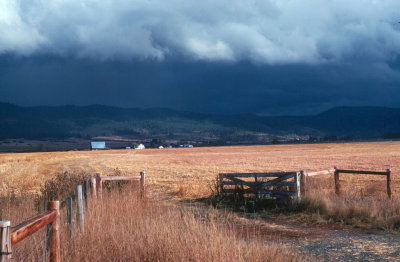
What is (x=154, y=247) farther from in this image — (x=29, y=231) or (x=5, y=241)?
(x=5, y=241)

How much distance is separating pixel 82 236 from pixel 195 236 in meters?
1.72

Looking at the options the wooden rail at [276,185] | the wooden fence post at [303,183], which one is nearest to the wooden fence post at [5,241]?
the wooden rail at [276,185]

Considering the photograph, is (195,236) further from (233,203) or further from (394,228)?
(233,203)

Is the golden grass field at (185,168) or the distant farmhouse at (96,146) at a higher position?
the distant farmhouse at (96,146)

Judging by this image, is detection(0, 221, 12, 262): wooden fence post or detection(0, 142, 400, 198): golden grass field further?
detection(0, 142, 400, 198): golden grass field

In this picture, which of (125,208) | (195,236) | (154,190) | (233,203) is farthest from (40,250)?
(154,190)

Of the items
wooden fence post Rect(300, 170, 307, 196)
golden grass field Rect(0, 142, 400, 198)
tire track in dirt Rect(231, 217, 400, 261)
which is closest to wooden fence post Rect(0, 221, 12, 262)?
tire track in dirt Rect(231, 217, 400, 261)

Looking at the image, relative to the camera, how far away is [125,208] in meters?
9.27

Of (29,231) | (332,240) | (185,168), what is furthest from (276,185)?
(185,168)

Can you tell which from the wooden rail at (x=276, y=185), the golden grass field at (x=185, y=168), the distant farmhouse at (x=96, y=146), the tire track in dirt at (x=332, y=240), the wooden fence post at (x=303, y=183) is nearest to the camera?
the tire track in dirt at (x=332, y=240)

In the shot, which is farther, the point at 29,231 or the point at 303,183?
the point at 303,183

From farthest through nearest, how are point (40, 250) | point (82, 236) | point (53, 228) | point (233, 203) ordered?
point (233, 203), point (82, 236), point (40, 250), point (53, 228)

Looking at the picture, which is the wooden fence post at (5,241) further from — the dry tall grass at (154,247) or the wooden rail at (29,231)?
the dry tall grass at (154,247)

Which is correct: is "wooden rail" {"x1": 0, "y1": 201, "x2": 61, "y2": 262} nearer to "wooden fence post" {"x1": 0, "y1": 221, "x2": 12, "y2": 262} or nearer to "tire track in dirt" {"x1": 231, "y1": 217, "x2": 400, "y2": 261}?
"wooden fence post" {"x1": 0, "y1": 221, "x2": 12, "y2": 262}
